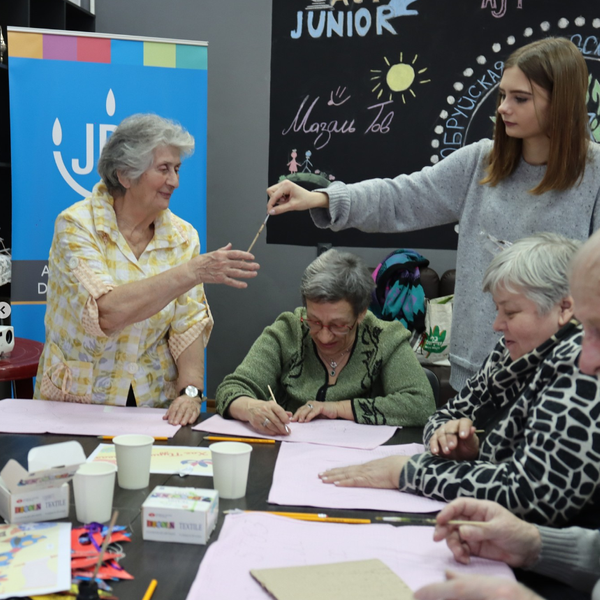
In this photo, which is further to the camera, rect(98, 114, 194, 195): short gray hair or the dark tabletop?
rect(98, 114, 194, 195): short gray hair

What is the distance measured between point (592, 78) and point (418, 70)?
42.1 inches

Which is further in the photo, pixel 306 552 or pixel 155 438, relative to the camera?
pixel 155 438

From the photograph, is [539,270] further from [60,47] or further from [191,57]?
[60,47]

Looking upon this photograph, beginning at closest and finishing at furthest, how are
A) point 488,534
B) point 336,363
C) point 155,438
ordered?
point 488,534, point 155,438, point 336,363

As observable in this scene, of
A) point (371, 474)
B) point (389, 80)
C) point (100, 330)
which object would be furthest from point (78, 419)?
point (389, 80)

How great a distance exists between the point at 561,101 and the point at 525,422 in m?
0.94

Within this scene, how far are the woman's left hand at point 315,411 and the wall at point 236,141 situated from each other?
2509mm

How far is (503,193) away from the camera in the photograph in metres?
2.04

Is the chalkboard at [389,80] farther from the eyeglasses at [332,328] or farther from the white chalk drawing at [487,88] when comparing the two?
the eyeglasses at [332,328]

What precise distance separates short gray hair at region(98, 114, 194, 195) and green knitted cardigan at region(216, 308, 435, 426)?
0.69m

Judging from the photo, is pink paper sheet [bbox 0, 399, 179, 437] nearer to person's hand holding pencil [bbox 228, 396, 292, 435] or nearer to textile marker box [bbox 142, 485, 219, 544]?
person's hand holding pencil [bbox 228, 396, 292, 435]

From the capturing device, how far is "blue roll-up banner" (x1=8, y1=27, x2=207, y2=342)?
12.1 feet

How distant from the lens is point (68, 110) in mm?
3719

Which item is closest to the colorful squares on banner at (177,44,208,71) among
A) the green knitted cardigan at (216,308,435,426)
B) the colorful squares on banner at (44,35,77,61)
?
the colorful squares on banner at (44,35,77,61)
